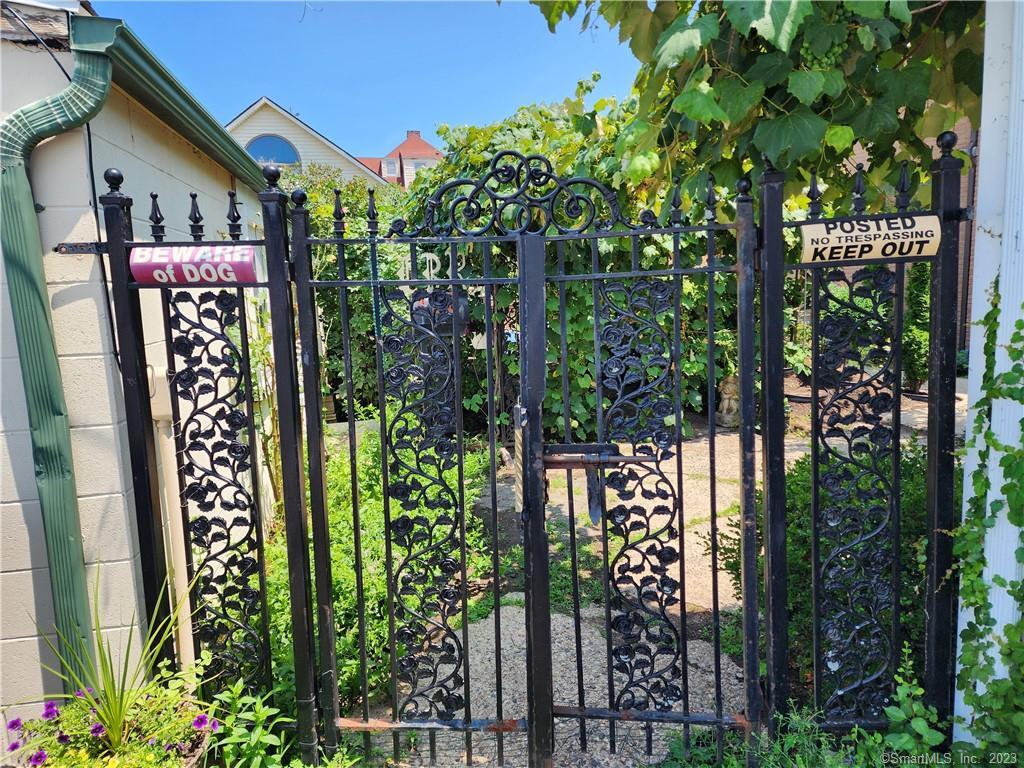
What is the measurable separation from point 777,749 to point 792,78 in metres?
2.55

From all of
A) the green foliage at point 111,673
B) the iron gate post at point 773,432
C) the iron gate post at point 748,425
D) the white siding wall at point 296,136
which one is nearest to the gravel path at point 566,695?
the iron gate post at point 748,425

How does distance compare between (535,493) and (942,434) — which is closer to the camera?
(942,434)

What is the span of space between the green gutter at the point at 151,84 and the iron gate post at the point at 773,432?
2497mm

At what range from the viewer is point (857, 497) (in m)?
2.67

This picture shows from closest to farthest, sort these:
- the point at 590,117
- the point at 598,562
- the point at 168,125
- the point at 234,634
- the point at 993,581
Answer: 1. the point at 993,581
2. the point at 234,634
3. the point at 168,125
4. the point at 590,117
5. the point at 598,562

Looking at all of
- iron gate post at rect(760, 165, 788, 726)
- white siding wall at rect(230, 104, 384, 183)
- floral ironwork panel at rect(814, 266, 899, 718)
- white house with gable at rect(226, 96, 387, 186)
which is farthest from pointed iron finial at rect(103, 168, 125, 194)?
white siding wall at rect(230, 104, 384, 183)

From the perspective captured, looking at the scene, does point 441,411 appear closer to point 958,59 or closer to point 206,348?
point 206,348

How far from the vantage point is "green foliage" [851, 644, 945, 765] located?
7.65 ft

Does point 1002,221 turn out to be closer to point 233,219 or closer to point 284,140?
point 233,219

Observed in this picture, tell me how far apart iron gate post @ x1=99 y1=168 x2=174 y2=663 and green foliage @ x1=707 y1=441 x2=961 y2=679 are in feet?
8.89

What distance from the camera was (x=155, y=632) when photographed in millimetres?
2518

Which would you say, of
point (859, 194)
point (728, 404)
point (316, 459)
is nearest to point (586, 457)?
point (316, 459)

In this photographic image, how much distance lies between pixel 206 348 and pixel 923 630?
3.29 meters

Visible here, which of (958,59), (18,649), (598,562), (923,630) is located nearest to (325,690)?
(18,649)
